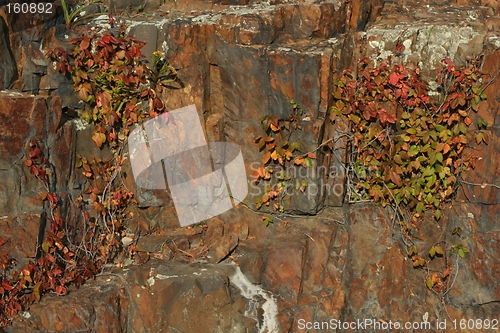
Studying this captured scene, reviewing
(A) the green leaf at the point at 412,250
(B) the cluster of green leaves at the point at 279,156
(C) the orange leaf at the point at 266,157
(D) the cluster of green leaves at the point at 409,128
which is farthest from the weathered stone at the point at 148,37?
(A) the green leaf at the point at 412,250

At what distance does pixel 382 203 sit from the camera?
205 inches

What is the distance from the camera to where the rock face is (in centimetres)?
477

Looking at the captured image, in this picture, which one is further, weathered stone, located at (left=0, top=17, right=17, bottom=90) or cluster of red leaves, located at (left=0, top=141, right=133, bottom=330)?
weathered stone, located at (left=0, top=17, right=17, bottom=90)

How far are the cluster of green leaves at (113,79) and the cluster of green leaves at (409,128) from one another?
1.44m

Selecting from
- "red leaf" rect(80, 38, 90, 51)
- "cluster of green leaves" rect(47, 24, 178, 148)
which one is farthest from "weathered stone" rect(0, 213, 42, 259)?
"red leaf" rect(80, 38, 90, 51)

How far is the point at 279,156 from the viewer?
5176mm

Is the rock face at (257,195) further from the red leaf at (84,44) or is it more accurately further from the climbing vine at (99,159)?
the red leaf at (84,44)

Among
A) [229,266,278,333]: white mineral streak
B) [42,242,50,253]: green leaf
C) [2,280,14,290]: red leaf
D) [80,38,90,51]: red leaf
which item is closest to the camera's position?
[2,280,14,290]: red leaf

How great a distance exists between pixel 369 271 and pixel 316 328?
1.99 ft

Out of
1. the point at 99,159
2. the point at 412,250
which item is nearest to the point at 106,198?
the point at 99,159

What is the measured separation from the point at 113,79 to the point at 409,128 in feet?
7.63

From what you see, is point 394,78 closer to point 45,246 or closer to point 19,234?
point 45,246

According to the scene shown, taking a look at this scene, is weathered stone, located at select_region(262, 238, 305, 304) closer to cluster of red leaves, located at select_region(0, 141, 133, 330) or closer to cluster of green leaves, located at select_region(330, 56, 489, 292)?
cluster of green leaves, located at select_region(330, 56, 489, 292)

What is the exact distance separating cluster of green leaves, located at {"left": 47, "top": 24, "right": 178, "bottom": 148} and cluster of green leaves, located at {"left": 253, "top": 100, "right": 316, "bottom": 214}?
0.87m
